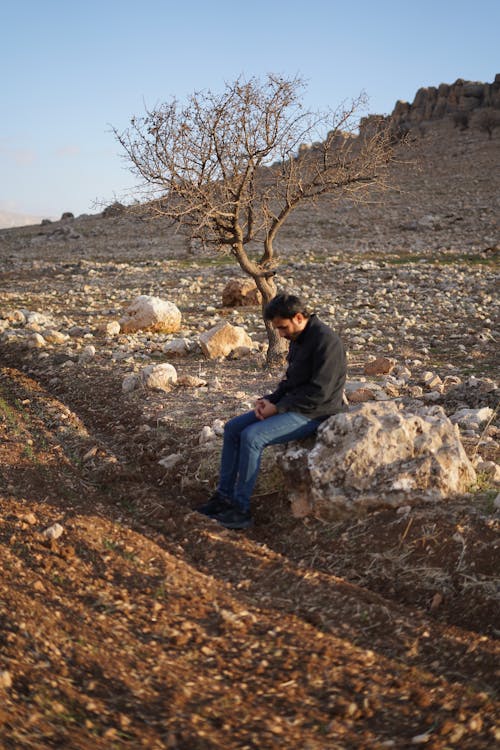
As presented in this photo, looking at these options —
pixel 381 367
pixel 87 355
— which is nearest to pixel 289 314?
pixel 381 367

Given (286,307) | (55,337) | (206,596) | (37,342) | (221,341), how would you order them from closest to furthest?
(206,596)
(286,307)
(221,341)
(37,342)
(55,337)

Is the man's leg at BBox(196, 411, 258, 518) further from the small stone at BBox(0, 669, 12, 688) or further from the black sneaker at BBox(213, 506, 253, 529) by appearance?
the small stone at BBox(0, 669, 12, 688)

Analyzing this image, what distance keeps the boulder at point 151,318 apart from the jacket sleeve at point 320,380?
315 inches

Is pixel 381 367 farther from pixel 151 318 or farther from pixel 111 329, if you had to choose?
pixel 111 329

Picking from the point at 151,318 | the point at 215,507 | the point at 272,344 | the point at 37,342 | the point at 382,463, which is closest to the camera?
the point at 382,463

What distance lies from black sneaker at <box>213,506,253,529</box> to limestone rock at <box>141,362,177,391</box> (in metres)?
3.63

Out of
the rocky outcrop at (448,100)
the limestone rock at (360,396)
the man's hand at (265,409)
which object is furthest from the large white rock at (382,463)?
the rocky outcrop at (448,100)

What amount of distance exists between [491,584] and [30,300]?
1677 centimetres

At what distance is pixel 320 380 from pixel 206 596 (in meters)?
2.16

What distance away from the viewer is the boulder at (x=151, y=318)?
13727mm

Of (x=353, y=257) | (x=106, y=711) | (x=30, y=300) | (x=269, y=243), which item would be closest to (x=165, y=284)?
(x=30, y=300)

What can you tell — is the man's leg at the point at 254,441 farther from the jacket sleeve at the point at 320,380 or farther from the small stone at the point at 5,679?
the small stone at the point at 5,679

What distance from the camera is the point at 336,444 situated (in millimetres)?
5867

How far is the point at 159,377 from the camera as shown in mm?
9477
